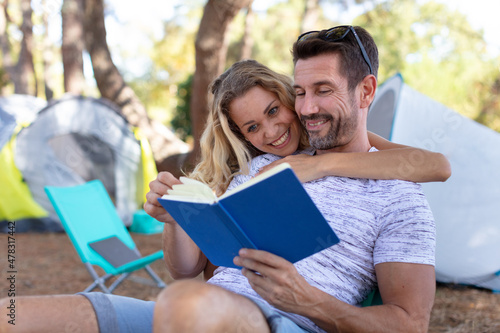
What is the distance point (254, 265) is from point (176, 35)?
24.0 m

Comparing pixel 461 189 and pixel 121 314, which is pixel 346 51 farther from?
pixel 461 189

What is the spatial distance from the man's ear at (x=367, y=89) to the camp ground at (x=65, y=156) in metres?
5.64

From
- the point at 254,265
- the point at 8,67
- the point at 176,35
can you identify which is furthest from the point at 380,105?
Answer: the point at 176,35

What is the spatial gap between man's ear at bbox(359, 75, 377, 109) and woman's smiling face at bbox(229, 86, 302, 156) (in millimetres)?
357

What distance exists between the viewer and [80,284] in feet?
15.5

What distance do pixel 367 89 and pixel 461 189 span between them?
247 cm

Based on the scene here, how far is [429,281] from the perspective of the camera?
1654 millimetres

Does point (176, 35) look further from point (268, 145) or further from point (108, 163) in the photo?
point (268, 145)

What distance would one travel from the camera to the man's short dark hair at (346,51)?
209cm

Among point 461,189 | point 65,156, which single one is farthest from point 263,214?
point 65,156

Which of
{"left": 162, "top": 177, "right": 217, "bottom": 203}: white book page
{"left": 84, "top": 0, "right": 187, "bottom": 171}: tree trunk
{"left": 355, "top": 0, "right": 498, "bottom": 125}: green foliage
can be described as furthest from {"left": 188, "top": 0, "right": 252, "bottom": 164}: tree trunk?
{"left": 355, "top": 0, "right": 498, "bottom": 125}: green foliage


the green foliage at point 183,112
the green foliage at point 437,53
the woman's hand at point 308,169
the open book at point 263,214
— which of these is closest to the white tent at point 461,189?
the woman's hand at point 308,169

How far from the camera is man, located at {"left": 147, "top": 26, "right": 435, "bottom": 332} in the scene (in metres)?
1.42

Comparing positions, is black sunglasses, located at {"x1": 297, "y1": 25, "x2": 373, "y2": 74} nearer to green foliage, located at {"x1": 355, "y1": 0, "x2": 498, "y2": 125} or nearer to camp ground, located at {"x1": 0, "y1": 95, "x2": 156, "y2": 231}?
camp ground, located at {"x1": 0, "y1": 95, "x2": 156, "y2": 231}
